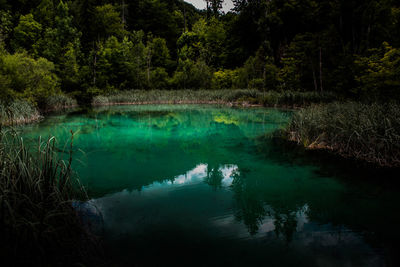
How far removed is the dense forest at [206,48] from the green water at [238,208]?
5.26m

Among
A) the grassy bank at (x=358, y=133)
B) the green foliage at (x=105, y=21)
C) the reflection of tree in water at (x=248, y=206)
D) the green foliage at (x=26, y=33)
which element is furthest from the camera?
the green foliage at (x=105, y=21)

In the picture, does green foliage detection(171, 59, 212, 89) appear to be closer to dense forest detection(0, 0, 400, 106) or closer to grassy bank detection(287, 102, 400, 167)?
dense forest detection(0, 0, 400, 106)

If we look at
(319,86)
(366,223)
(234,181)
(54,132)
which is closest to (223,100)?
(319,86)

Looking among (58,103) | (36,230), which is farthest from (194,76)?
(36,230)

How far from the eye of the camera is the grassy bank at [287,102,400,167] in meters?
4.87

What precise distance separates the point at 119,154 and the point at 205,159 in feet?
7.14

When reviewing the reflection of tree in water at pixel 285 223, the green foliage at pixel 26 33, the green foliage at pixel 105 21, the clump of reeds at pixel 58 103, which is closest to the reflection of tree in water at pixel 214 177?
the reflection of tree in water at pixel 285 223

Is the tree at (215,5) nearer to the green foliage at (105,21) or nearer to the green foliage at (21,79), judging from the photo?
the green foliage at (105,21)

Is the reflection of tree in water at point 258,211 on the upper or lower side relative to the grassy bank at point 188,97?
lower

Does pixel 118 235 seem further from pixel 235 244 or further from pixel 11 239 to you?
pixel 235 244

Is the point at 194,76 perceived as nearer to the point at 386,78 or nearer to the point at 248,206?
the point at 386,78

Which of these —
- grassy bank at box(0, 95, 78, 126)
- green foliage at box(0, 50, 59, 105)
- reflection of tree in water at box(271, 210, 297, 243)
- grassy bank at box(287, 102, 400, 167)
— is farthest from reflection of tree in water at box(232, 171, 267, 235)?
green foliage at box(0, 50, 59, 105)

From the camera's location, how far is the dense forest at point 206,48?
11.6 m

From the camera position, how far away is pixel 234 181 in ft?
14.8
